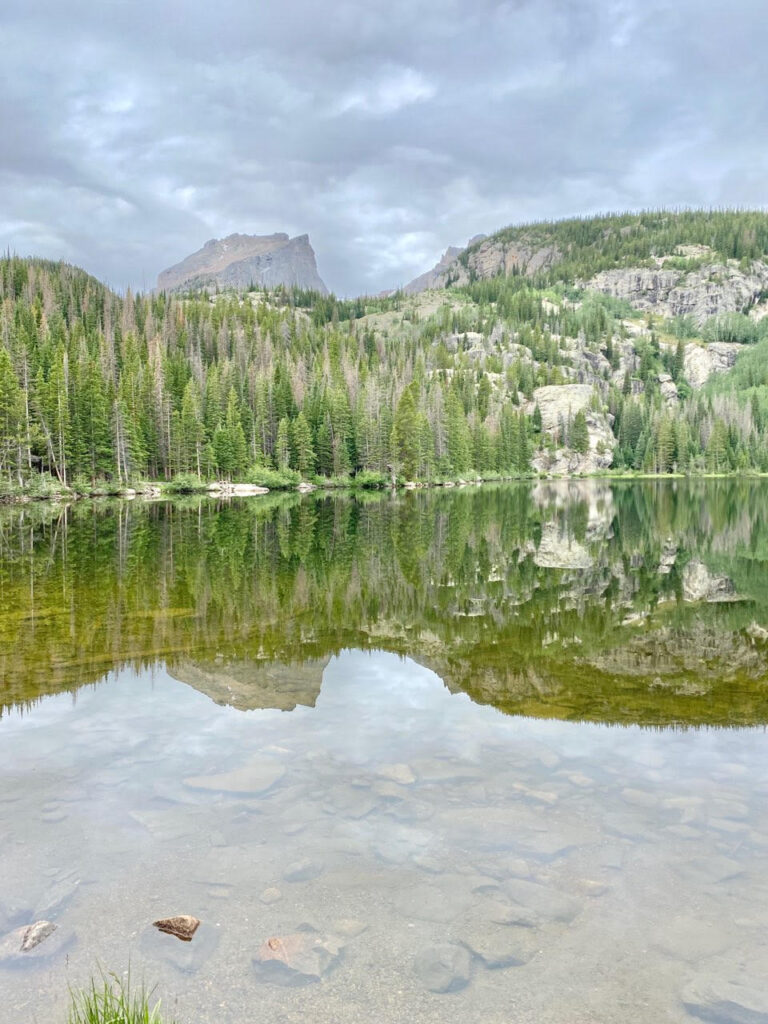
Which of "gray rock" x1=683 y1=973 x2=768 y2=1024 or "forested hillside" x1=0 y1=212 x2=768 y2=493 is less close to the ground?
"forested hillside" x1=0 y1=212 x2=768 y2=493

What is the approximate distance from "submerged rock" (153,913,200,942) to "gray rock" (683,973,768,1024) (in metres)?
3.59

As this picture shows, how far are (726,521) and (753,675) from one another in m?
35.8

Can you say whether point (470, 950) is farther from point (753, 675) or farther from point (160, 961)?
point (753, 675)

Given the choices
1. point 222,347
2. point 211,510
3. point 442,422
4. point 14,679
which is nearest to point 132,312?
point 222,347

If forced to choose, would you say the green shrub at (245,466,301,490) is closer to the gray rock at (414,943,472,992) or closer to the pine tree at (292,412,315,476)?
the pine tree at (292,412,315,476)

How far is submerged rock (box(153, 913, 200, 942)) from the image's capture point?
5.25 metres

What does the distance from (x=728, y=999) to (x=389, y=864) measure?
9.26 feet

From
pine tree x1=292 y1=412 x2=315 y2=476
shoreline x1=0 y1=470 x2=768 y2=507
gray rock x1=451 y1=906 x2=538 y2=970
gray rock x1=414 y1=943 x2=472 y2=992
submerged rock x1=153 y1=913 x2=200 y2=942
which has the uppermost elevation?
pine tree x1=292 y1=412 x2=315 y2=476

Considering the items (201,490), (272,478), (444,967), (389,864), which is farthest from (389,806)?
(272,478)

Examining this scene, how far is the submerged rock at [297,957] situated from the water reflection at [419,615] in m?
5.36

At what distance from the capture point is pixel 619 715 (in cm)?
1023

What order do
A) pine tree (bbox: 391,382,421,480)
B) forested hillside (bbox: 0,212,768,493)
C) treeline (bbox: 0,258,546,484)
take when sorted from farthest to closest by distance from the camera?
pine tree (bbox: 391,382,421,480) < forested hillside (bbox: 0,212,768,493) < treeline (bbox: 0,258,546,484)

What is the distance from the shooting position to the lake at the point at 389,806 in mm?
4891

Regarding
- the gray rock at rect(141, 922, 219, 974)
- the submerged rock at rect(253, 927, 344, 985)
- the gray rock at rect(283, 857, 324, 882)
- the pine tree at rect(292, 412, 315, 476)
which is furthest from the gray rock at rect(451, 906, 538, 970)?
the pine tree at rect(292, 412, 315, 476)
